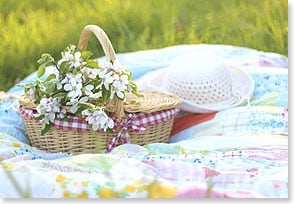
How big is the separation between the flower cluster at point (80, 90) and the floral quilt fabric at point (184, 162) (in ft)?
0.28

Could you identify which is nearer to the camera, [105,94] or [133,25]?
[105,94]

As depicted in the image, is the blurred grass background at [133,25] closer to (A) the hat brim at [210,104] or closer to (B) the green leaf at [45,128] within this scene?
(A) the hat brim at [210,104]

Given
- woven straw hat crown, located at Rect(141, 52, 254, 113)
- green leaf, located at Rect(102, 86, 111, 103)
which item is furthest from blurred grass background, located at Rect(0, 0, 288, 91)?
green leaf, located at Rect(102, 86, 111, 103)

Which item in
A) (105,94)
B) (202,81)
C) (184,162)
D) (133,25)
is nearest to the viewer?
(184,162)

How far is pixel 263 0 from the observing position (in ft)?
8.38

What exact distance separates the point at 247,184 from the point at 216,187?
0.06 m

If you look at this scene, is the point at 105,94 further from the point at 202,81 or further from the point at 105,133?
the point at 202,81

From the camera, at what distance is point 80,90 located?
5.08 feet

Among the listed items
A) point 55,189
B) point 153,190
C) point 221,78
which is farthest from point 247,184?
point 221,78

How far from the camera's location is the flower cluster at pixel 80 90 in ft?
5.05

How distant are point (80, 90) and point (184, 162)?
314mm

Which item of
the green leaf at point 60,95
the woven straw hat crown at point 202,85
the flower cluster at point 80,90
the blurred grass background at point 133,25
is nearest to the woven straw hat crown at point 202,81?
the woven straw hat crown at point 202,85

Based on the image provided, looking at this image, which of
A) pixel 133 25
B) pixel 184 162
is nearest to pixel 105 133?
pixel 184 162

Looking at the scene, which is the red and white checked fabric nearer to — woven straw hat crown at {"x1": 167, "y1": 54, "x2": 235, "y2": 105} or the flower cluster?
the flower cluster
